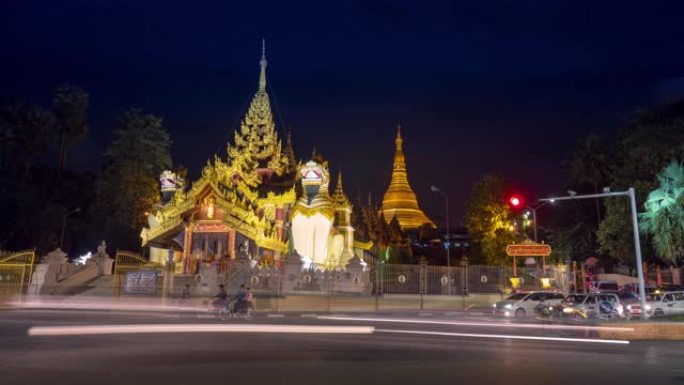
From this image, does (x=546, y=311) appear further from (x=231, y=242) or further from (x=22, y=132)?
(x=22, y=132)

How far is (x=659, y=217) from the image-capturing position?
78.5 ft


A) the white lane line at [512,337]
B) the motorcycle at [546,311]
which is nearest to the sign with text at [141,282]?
Answer: the white lane line at [512,337]

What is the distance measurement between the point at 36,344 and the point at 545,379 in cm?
1014

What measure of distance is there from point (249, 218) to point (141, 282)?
10341 millimetres

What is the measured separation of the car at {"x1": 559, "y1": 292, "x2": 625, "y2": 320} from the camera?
74.7 feet

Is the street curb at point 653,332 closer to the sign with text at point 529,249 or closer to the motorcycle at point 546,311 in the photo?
the motorcycle at point 546,311

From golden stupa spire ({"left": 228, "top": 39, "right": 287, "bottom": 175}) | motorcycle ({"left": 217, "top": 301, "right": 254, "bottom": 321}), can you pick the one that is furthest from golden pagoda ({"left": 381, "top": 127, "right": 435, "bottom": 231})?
motorcycle ({"left": 217, "top": 301, "right": 254, "bottom": 321})

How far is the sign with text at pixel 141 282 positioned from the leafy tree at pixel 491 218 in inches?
960

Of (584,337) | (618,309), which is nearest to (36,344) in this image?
(584,337)

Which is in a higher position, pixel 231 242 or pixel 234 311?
pixel 231 242

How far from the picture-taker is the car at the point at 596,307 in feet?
74.7

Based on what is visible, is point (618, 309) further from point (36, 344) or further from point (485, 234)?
point (36, 344)

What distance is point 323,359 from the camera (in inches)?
396

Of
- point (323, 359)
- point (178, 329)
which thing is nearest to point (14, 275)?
point (178, 329)
